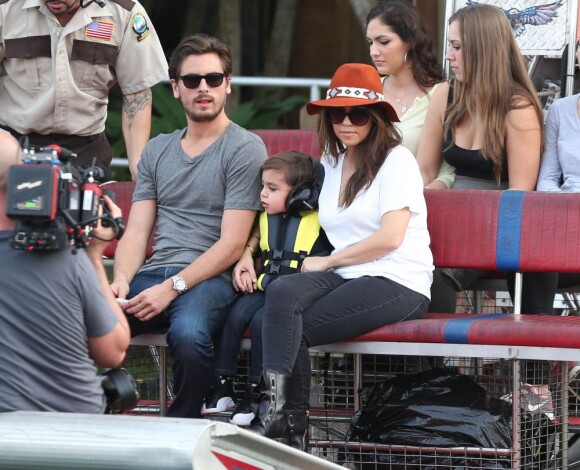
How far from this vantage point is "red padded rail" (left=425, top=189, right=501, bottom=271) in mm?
5699

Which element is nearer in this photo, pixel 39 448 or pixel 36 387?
pixel 39 448

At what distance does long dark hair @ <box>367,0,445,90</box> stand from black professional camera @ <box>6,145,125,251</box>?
2673 mm

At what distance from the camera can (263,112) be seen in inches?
468

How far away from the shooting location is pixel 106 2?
614 cm

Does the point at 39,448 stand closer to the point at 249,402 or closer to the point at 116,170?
the point at 249,402

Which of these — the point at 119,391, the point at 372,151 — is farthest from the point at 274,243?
the point at 119,391

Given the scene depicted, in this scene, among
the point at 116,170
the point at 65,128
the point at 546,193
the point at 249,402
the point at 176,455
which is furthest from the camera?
the point at 116,170

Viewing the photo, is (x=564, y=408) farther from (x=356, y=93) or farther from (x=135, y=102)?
(x=135, y=102)

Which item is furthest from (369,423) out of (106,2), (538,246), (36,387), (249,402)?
(106,2)

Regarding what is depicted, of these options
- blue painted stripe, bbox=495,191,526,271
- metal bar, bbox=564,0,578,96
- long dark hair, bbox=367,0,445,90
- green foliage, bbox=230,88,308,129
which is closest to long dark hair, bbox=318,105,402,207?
blue painted stripe, bbox=495,191,526,271

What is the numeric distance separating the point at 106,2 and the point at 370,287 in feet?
6.41

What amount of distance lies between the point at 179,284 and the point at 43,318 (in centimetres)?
161

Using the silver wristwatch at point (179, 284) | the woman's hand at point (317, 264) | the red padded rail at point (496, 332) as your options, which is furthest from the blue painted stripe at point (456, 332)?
the silver wristwatch at point (179, 284)

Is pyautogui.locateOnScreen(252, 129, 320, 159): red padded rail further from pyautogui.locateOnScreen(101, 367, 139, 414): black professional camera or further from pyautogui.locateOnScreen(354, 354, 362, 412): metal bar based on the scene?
pyautogui.locateOnScreen(101, 367, 139, 414): black professional camera
